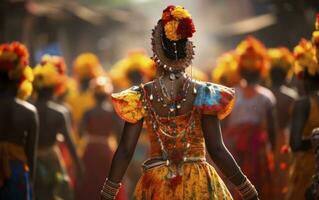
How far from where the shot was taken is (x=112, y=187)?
24.9 feet

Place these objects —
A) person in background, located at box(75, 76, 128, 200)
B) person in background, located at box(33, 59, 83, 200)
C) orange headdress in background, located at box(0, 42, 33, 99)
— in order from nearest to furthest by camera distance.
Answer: orange headdress in background, located at box(0, 42, 33, 99)
person in background, located at box(33, 59, 83, 200)
person in background, located at box(75, 76, 128, 200)

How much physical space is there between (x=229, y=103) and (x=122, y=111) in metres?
0.91

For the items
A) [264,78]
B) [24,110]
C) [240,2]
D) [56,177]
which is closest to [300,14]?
[264,78]

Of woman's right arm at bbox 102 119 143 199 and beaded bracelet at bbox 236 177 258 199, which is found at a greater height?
woman's right arm at bbox 102 119 143 199

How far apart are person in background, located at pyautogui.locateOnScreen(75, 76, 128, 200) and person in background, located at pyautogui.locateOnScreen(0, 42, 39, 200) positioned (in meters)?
5.09

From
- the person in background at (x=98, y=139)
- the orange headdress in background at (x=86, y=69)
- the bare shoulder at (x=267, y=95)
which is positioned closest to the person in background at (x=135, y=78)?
the orange headdress in background at (x=86, y=69)

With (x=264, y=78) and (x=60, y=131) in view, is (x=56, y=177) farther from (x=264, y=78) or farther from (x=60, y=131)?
(x=264, y=78)

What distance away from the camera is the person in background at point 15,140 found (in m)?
9.72

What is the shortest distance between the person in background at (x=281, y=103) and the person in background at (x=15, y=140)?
437cm

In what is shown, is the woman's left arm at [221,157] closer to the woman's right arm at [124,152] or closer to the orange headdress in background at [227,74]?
the woman's right arm at [124,152]

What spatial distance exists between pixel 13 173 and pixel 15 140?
0.36m

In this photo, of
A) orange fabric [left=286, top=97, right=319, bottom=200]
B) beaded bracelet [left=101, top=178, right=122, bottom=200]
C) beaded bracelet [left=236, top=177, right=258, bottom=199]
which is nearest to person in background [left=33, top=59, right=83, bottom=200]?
orange fabric [left=286, top=97, right=319, bottom=200]

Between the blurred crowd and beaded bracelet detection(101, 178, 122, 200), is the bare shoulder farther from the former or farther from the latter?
beaded bracelet detection(101, 178, 122, 200)

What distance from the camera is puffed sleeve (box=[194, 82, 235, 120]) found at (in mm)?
7586
